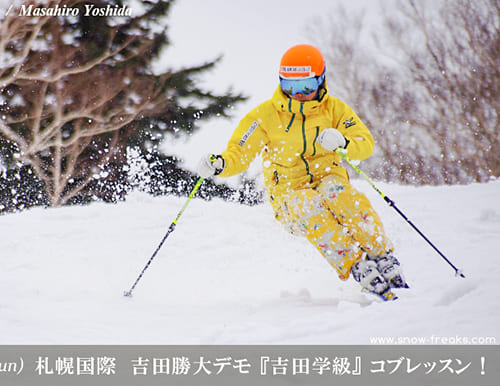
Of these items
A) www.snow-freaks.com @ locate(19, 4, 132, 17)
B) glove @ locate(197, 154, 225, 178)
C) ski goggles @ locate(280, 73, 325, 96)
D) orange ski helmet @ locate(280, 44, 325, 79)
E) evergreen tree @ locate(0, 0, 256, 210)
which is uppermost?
www.snow-freaks.com @ locate(19, 4, 132, 17)

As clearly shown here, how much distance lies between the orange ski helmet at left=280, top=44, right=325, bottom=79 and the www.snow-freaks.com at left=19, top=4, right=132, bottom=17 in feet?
27.2

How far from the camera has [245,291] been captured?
3258mm

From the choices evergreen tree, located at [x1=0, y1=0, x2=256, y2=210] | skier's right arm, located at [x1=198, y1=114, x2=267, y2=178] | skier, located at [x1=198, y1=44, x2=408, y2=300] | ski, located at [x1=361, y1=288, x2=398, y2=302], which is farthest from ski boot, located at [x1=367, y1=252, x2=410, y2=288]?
evergreen tree, located at [x1=0, y1=0, x2=256, y2=210]

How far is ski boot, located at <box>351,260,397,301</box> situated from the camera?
8.18ft

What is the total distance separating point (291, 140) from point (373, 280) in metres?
1.06

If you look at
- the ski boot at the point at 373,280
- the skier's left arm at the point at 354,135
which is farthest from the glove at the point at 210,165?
the ski boot at the point at 373,280

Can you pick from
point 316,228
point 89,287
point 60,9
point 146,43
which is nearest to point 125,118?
point 146,43

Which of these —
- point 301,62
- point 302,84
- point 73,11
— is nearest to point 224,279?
point 302,84

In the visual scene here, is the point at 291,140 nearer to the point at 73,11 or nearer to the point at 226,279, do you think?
the point at 226,279

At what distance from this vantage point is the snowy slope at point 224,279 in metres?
2.02

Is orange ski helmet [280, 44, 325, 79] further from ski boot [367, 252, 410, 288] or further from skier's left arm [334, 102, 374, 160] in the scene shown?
ski boot [367, 252, 410, 288]

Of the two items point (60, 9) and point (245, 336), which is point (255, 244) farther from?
point (60, 9)

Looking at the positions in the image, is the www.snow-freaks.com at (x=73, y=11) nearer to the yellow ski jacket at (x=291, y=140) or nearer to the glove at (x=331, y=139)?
the yellow ski jacket at (x=291, y=140)

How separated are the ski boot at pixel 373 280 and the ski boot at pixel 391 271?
0.12ft
